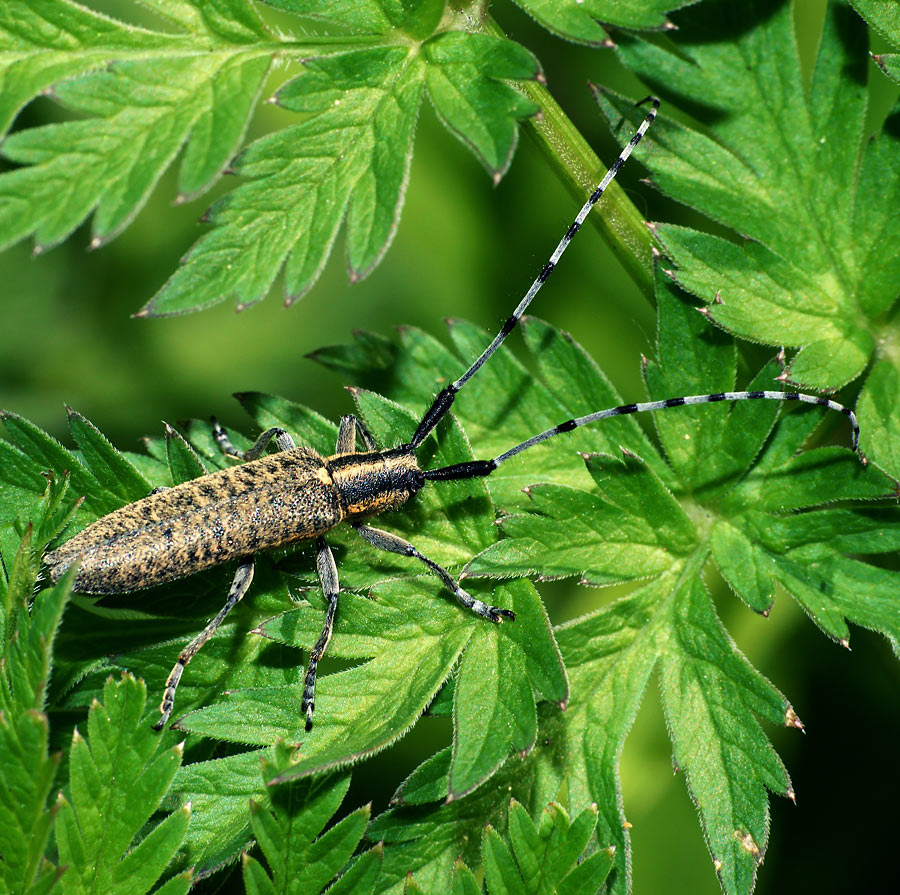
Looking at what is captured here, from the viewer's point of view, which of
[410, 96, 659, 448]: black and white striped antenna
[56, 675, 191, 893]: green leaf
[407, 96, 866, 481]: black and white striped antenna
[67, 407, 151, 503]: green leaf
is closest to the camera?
[56, 675, 191, 893]: green leaf

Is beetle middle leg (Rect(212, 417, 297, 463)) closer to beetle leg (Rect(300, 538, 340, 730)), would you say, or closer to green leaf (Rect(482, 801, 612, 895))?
beetle leg (Rect(300, 538, 340, 730))

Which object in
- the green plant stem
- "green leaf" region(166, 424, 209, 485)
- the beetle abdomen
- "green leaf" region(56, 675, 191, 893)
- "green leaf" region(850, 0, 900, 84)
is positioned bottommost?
"green leaf" region(56, 675, 191, 893)

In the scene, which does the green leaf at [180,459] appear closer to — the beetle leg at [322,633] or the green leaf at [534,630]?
the green leaf at [534,630]

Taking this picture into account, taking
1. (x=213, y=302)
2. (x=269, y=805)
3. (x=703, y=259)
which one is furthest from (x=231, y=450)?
(x=703, y=259)

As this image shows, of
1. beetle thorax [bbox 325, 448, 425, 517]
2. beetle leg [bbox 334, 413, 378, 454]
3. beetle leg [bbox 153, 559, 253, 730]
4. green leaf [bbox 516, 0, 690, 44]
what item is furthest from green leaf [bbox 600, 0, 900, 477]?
beetle leg [bbox 153, 559, 253, 730]

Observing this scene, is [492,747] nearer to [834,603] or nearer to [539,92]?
[834,603]

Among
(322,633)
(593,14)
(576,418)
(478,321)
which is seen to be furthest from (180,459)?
(593,14)

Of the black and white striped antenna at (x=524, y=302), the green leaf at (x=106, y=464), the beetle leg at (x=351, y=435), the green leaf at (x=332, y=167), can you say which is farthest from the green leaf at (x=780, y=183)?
the green leaf at (x=106, y=464)
